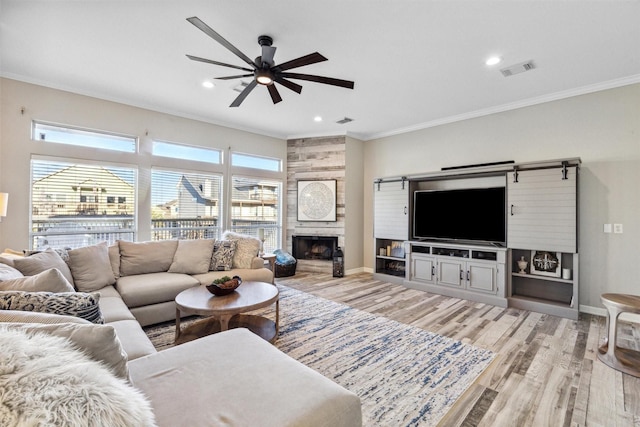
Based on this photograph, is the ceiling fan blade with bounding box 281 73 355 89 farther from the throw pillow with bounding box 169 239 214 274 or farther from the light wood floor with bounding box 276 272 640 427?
the light wood floor with bounding box 276 272 640 427

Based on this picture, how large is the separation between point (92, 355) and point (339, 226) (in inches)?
196

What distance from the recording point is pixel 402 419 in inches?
69.5

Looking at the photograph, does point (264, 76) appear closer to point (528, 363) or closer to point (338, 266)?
point (528, 363)

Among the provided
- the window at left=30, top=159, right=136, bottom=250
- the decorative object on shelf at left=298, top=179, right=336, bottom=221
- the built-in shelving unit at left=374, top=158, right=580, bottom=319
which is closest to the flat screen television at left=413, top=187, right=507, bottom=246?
the built-in shelving unit at left=374, top=158, right=580, bottom=319

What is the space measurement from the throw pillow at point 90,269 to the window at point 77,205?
122cm

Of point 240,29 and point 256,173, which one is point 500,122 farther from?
point 256,173

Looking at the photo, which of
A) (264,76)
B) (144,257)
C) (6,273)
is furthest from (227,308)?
(264,76)

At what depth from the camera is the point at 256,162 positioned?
579cm

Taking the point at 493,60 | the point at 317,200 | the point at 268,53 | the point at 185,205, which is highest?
the point at 493,60

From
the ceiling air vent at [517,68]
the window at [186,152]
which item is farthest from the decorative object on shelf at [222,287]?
the ceiling air vent at [517,68]

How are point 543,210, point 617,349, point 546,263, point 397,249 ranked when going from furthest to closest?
point 397,249 → point 546,263 → point 543,210 → point 617,349

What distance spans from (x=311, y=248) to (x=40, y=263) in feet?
14.3

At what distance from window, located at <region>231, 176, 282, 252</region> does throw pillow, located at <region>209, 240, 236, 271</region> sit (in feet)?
4.78

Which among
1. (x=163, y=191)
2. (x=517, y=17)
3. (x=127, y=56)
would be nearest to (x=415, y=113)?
(x=517, y=17)
